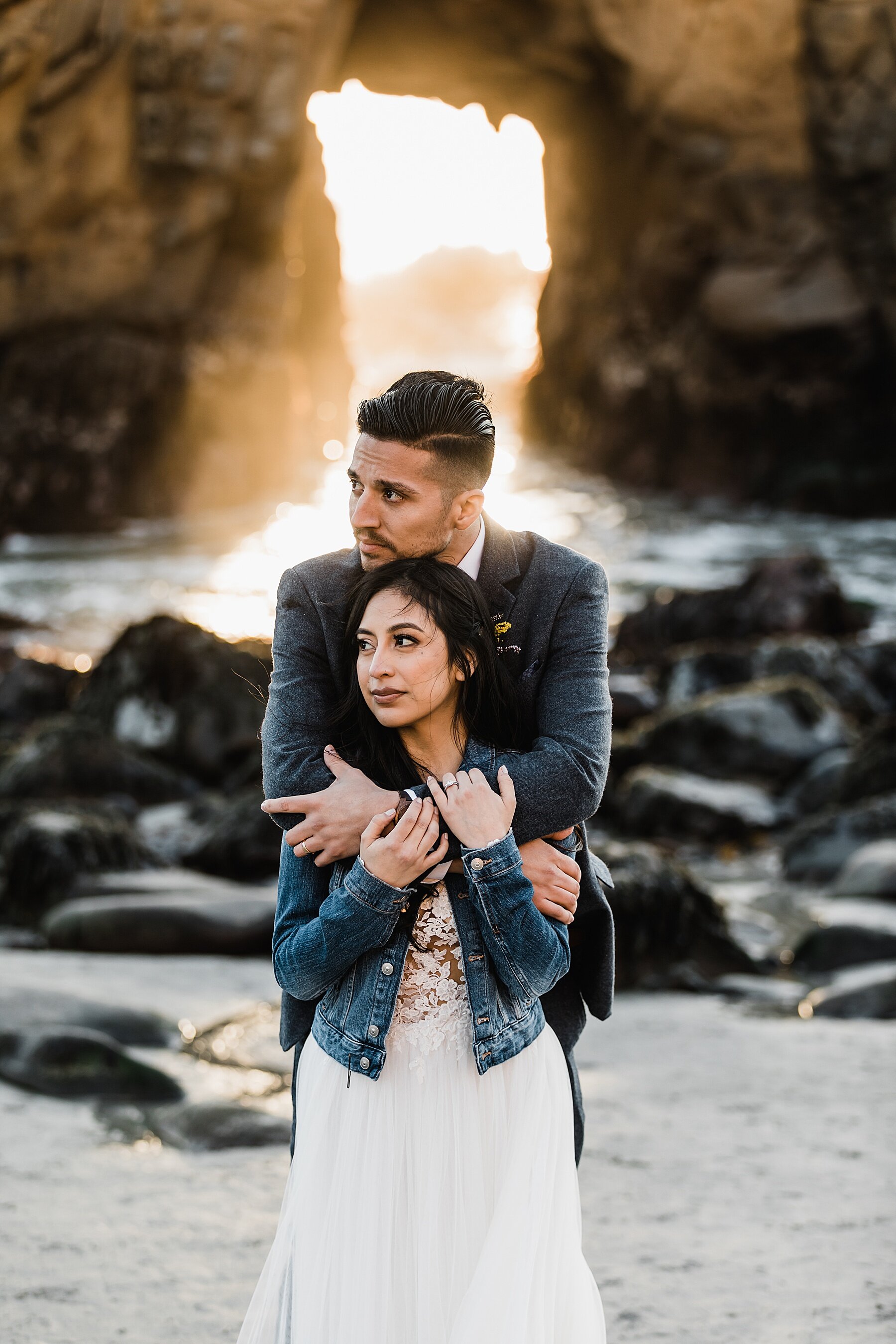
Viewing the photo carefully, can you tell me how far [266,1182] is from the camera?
3180mm

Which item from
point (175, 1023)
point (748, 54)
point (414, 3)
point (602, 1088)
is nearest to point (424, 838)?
point (602, 1088)

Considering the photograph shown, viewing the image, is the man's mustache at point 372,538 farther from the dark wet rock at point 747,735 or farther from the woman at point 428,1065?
the dark wet rock at point 747,735

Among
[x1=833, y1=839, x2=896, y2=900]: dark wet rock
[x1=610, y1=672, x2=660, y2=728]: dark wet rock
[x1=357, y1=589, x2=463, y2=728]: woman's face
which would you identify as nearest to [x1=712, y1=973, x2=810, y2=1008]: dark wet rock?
[x1=833, y1=839, x2=896, y2=900]: dark wet rock

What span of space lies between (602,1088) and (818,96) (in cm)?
1926

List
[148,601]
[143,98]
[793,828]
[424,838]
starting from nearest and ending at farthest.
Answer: [424,838] < [793,828] < [148,601] < [143,98]

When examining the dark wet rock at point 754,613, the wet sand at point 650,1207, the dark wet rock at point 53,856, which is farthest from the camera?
the dark wet rock at point 754,613

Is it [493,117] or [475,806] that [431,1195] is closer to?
[475,806]

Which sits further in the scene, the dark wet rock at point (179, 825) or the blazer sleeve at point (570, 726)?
the dark wet rock at point (179, 825)

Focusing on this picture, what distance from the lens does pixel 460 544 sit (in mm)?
2111

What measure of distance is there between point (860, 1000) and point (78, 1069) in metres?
2.50

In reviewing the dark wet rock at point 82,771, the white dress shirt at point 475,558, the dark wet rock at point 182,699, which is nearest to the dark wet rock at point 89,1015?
the white dress shirt at point 475,558

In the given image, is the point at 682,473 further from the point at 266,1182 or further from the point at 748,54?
the point at 266,1182

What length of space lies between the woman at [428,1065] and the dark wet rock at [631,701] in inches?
301

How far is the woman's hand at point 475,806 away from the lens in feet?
6.10
